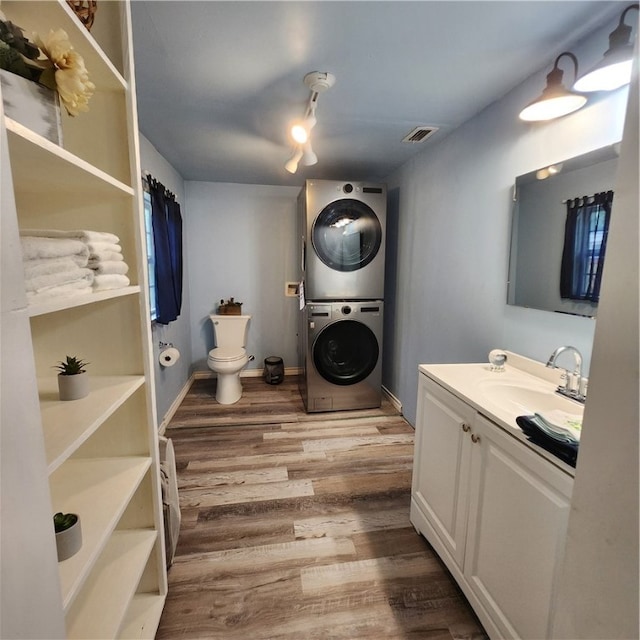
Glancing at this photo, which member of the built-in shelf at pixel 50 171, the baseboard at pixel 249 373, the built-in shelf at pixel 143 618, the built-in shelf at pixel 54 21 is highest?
the built-in shelf at pixel 54 21

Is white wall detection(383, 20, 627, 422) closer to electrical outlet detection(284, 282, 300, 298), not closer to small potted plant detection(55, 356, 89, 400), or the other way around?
electrical outlet detection(284, 282, 300, 298)

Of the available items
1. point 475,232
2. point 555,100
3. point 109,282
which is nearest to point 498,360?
point 475,232

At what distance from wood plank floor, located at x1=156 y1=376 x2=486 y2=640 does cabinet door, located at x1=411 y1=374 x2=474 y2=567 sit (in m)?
0.19

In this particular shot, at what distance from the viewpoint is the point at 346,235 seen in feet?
9.36

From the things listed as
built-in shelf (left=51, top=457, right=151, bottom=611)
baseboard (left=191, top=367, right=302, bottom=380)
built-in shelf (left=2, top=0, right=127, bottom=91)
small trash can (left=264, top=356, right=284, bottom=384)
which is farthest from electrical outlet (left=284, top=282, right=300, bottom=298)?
built-in shelf (left=2, top=0, right=127, bottom=91)

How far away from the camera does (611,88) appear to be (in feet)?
3.72

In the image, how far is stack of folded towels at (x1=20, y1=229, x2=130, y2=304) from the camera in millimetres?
703

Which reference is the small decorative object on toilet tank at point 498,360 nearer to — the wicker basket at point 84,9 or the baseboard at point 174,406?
the wicker basket at point 84,9

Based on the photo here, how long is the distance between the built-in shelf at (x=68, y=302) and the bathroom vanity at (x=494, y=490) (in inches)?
51.1

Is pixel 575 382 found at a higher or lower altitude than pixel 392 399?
higher

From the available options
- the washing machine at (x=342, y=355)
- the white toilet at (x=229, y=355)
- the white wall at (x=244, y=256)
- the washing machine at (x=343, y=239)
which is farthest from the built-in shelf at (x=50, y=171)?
the white wall at (x=244, y=256)

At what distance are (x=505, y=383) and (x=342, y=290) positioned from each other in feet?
5.48

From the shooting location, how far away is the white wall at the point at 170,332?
2506 mm

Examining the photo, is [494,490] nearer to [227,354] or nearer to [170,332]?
[227,354]
